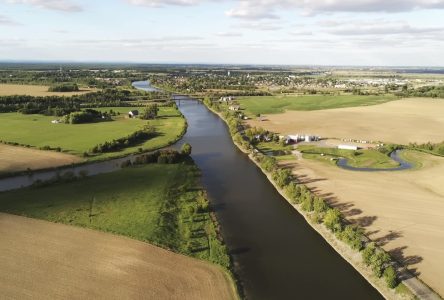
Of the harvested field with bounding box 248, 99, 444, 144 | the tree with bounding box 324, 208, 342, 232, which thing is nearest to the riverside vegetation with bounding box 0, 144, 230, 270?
the tree with bounding box 324, 208, 342, 232

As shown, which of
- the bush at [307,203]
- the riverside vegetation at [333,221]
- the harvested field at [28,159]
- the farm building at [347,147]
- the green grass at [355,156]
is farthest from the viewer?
the farm building at [347,147]

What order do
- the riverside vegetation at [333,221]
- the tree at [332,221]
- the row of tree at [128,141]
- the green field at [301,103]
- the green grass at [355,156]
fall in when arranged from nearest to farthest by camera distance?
the riverside vegetation at [333,221] → the tree at [332,221] → the green grass at [355,156] → the row of tree at [128,141] → the green field at [301,103]

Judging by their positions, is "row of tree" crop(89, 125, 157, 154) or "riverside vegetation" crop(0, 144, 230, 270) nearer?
"riverside vegetation" crop(0, 144, 230, 270)

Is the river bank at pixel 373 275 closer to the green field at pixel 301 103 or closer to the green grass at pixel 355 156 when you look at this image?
the green grass at pixel 355 156

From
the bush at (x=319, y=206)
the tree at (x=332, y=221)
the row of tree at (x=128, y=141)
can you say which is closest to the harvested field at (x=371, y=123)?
the row of tree at (x=128, y=141)

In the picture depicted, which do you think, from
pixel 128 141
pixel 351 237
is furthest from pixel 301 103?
pixel 351 237

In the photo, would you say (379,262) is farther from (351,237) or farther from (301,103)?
(301,103)

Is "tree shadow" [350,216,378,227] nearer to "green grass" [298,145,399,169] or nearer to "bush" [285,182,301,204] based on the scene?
"bush" [285,182,301,204]
